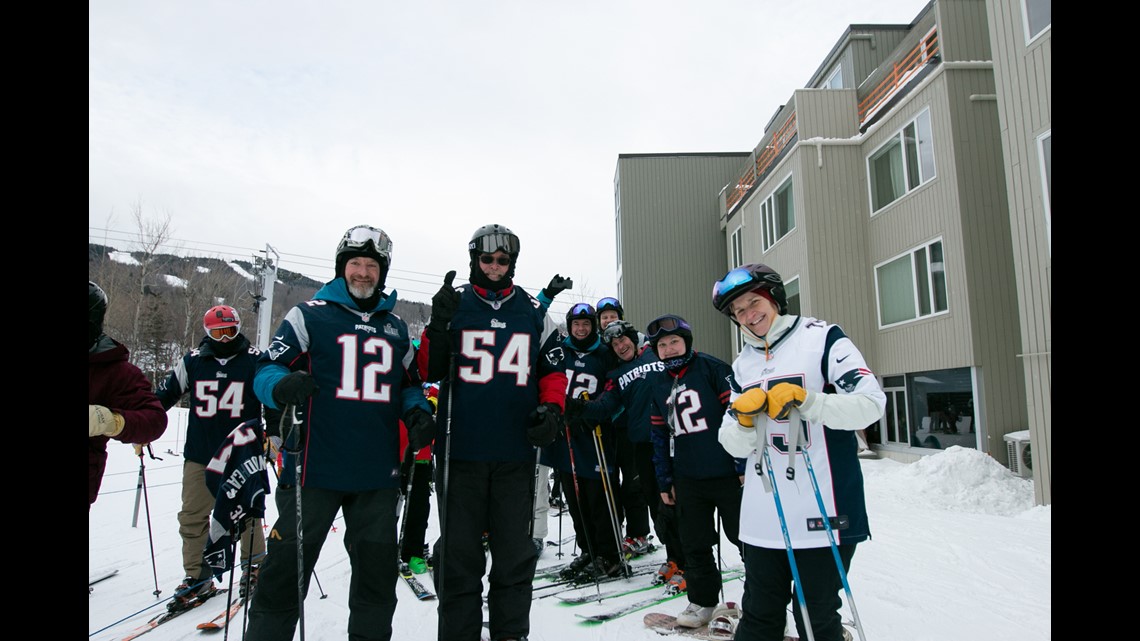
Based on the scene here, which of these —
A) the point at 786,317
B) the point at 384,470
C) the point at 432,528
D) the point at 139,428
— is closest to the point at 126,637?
the point at 139,428

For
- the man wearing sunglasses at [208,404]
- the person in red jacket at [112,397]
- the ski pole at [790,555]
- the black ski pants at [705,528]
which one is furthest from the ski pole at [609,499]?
the person in red jacket at [112,397]

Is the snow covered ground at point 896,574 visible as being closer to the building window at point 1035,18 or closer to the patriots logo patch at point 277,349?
the patriots logo patch at point 277,349

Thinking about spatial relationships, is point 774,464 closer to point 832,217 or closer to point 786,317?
point 786,317

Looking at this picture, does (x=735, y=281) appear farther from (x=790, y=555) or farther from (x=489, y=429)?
(x=489, y=429)

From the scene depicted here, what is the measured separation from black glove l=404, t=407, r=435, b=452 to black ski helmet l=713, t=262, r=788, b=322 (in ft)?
5.81

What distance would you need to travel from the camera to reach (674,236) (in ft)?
77.9

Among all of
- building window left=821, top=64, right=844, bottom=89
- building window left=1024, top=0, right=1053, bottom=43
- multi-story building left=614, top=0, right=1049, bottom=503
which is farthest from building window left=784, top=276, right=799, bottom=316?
building window left=1024, top=0, right=1053, bottom=43

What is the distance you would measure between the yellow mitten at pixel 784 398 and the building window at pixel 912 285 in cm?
1165

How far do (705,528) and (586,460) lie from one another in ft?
6.37

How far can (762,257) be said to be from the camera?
61.4ft

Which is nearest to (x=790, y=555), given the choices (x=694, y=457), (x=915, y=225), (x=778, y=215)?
(x=694, y=457)

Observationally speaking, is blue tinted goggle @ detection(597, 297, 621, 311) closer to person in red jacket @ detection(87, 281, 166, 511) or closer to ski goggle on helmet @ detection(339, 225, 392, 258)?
ski goggle on helmet @ detection(339, 225, 392, 258)

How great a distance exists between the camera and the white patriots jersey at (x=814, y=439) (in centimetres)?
276
